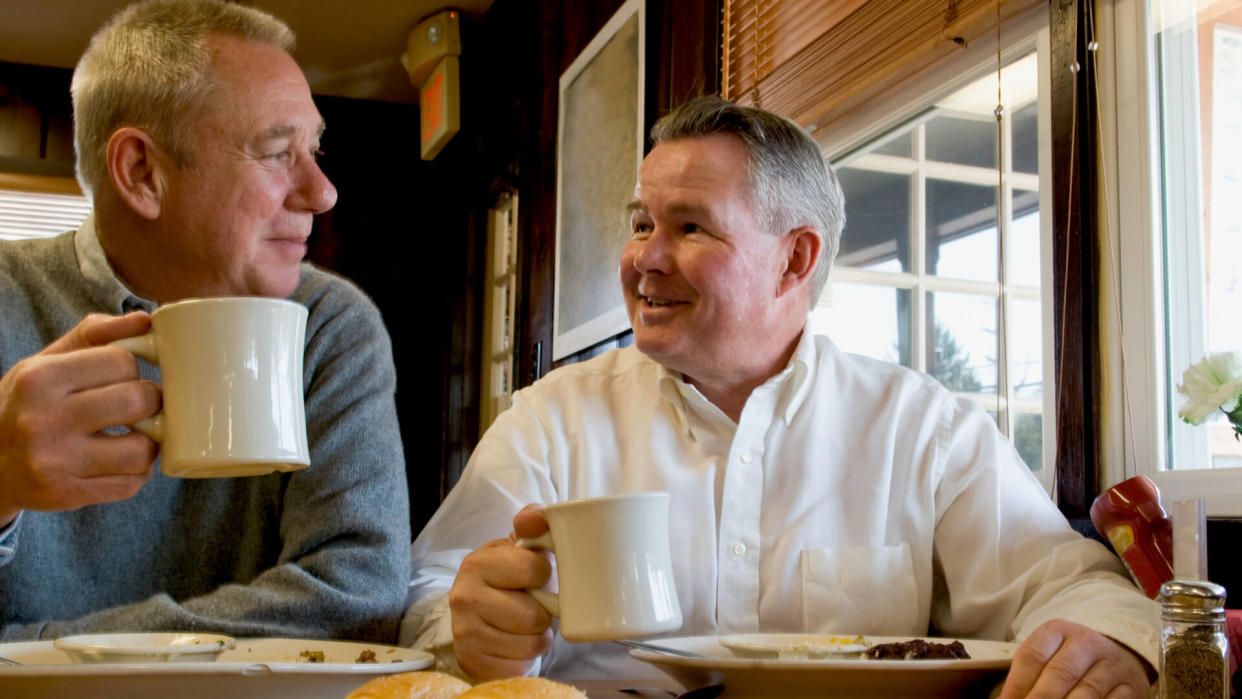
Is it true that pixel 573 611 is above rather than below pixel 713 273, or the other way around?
below

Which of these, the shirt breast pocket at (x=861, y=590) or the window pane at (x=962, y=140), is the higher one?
the window pane at (x=962, y=140)

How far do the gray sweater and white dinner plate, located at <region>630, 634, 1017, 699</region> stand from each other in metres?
0.40

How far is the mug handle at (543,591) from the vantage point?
2.97 ft

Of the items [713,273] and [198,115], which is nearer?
[198,115]

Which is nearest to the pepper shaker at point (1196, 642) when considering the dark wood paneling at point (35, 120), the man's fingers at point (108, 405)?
the man's fingers at point (108, 405)

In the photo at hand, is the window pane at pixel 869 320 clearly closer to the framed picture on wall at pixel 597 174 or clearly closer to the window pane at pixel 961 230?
the window pane at pixel 961 230

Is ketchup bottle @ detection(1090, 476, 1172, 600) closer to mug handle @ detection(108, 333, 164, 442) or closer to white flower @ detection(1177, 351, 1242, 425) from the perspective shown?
white flower @ detection(1177, 351, 1242, 425)

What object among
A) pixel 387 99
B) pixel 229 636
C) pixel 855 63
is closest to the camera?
pixel 229 636

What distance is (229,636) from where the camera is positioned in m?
1.10

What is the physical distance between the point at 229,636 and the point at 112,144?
24.4 inches

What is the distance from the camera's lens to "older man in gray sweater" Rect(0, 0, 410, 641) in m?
1.24

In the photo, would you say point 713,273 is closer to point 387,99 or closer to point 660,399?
point 660,399

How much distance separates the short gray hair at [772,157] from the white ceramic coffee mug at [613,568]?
2.84 ft

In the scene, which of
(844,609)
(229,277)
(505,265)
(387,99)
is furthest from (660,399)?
(387,99)
